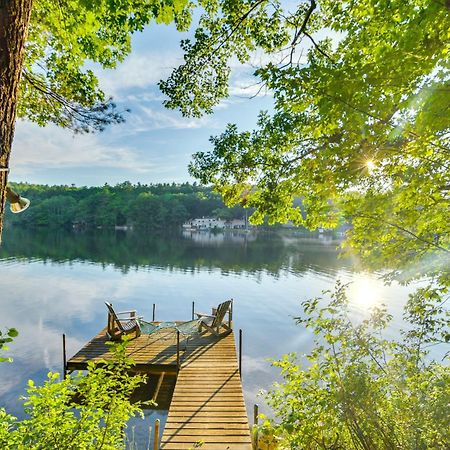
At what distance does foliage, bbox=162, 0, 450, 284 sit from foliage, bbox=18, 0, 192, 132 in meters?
1.09

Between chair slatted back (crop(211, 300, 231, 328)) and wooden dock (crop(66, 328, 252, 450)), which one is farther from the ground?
chair slatted back (crop(211, 300, 231, 328))

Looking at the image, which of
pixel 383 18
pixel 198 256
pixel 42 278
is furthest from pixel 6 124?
pixel 198 256

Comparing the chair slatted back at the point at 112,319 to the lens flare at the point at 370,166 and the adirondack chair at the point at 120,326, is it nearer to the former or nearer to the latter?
the adirondack chair at the point at 120,326

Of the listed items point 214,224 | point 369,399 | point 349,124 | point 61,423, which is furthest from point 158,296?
point 214,224

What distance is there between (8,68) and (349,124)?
9.50 feet

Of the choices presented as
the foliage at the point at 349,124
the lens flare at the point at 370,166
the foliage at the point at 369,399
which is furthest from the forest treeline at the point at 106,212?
the foliage at the point at 369,399

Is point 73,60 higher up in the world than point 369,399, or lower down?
higher up

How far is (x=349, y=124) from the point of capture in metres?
3.00

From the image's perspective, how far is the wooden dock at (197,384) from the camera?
5539 mm

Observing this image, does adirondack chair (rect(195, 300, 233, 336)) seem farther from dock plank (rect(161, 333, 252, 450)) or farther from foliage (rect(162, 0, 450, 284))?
foliage (rect(162, 0, 450, 284))

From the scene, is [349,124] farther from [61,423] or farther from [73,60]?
[73,60]

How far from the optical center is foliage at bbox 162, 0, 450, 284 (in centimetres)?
266

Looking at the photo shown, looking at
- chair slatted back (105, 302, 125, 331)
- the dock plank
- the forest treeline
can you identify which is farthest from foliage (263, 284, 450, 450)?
the forest treeline

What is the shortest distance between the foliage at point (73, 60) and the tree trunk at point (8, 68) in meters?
2.32
